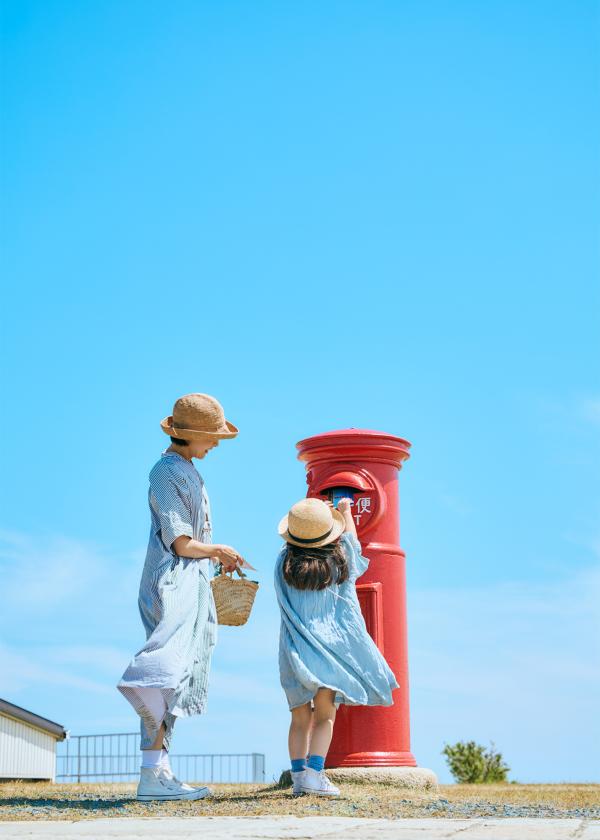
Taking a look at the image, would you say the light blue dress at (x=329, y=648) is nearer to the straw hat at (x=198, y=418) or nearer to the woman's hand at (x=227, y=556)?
the woman's hand at (x=227, y=556)

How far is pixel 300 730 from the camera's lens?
6.62m

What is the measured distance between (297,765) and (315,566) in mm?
1201

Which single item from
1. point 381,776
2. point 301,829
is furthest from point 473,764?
point 301,829

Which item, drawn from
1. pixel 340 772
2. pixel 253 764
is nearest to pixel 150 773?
pixel 340 772

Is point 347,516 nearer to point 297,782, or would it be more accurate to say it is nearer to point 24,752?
point 297,782

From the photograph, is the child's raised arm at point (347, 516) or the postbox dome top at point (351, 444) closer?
the child's raised arm at point (347, 516)

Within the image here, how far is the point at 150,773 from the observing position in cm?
604

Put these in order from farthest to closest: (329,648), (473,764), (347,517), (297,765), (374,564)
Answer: (473,764) → (374,564) → (347,517) → (329,648) → (297,765)

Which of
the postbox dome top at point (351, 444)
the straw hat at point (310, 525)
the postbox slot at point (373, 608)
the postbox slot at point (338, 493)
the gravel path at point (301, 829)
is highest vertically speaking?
the postbox dome top at point (351, 444)

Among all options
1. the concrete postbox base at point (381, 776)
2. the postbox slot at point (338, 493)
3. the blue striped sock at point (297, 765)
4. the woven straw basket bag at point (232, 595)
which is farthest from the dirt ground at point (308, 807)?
the postbox slot at point (338, 493)

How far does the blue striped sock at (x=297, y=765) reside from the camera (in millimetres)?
6508

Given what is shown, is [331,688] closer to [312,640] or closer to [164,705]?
[312,640]

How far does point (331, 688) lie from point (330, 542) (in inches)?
35.3

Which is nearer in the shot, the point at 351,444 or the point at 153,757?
the point at 153,757
